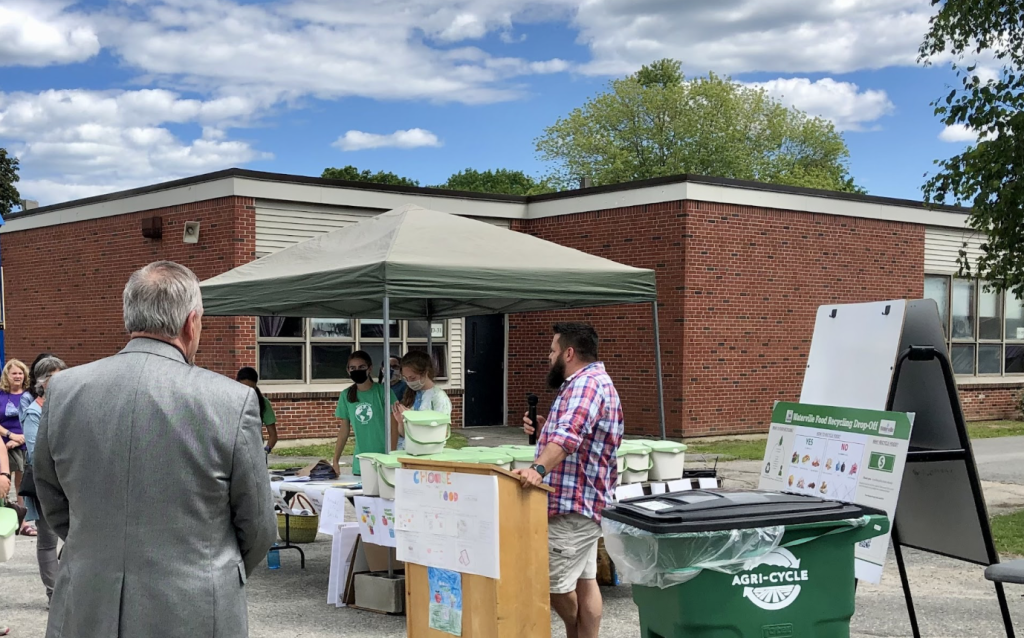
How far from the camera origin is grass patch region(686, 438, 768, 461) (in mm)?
15058

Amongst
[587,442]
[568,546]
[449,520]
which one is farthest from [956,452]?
[449,520]

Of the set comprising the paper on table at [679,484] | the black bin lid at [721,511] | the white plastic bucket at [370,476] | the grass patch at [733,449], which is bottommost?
the grass patch at [733,449]

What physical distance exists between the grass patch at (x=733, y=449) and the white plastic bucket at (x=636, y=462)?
7.32m

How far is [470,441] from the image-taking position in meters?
17.1

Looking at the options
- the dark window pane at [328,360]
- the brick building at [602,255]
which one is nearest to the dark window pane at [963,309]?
the brick building at [602,255]

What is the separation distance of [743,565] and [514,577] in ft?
5.00

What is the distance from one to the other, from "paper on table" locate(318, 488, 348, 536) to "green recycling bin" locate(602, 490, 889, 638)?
3894 millimetres

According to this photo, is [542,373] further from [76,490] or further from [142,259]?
[76,490]

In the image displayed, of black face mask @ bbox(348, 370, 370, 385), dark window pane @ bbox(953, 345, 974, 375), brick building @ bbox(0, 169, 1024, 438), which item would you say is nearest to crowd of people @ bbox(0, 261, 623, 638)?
black face mask @ bbox(348, 370, 370, 385)

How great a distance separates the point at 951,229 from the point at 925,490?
17.3 m

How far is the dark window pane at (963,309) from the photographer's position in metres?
21.4

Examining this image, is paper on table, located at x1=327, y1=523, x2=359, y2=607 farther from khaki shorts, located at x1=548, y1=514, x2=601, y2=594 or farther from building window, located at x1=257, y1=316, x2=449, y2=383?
building window, located at x1=257, y1=316, x2=449, y2=383

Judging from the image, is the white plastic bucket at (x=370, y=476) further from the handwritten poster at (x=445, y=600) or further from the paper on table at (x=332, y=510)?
the handwritten poster at (x=445, y=600)

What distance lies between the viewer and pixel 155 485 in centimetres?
293
